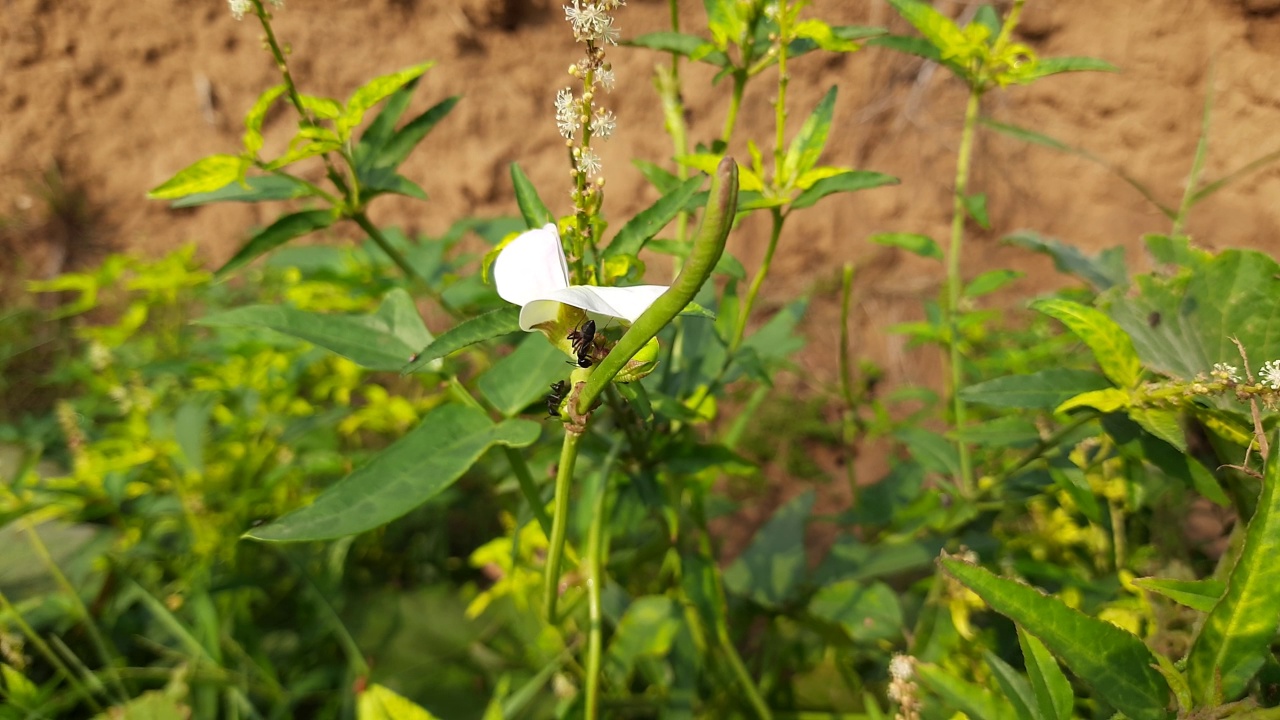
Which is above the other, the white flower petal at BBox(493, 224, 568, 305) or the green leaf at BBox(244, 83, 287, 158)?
the green leaf at BBox(244, 83, 287, 158)

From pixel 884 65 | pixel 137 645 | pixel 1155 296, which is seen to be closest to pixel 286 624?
pixel 137 645

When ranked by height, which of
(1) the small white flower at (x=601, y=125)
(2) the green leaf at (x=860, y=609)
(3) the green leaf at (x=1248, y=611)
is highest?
(1) the small white flower at (x=601, y=125)

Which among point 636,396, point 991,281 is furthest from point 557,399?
point 991,281

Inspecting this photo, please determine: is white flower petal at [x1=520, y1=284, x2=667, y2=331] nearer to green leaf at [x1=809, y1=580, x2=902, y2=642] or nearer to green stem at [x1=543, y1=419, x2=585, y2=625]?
green stem at [x1=543, y1=419, x2=585, y2=625]

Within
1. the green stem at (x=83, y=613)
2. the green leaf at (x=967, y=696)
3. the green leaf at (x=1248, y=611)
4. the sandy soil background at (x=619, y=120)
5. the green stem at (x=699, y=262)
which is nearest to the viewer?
the green stem at (x=699, y=262)

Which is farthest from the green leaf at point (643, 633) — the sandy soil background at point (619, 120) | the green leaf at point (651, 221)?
the sandy soil background at point (619, 120)

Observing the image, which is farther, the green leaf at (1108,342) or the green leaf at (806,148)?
the green leaf at (806,148)

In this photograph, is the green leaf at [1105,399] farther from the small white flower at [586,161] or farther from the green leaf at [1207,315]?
the small white flower at [586,161]

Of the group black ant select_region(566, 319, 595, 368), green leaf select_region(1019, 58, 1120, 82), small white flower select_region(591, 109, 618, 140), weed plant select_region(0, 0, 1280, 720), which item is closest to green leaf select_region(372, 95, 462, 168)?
weed plant select_region(0, 0, 1280, 720)
